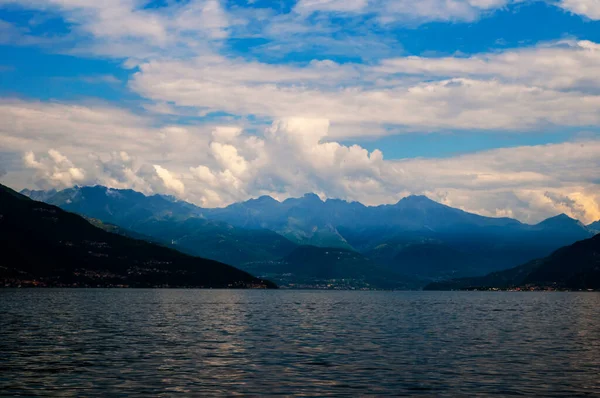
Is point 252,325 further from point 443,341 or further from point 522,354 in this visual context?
point 522,354

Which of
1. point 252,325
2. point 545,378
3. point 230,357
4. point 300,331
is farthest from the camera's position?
point 252,325

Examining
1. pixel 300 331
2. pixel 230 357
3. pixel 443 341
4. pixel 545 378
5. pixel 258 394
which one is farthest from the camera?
pixel 300 331

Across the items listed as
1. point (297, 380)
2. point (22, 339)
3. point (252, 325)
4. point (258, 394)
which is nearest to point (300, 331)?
point (252, 325)

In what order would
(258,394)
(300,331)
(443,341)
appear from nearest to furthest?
(258,394)
(443,341)
(300,331)

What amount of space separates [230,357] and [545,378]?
38.4 m

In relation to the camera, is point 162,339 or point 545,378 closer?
point 545,378

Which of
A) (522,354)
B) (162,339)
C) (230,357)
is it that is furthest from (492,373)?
(162,339)

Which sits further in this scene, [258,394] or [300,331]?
[300,331]

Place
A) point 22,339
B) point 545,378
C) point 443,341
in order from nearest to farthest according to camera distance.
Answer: point 545,378
point 22,339
point 443,341

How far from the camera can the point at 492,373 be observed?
6744 centimetres

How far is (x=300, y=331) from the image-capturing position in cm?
11969

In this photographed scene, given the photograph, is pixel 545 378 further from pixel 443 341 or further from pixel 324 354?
pixel 443 341

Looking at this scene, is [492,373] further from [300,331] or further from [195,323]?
[195,323]

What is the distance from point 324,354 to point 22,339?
1874 inches
